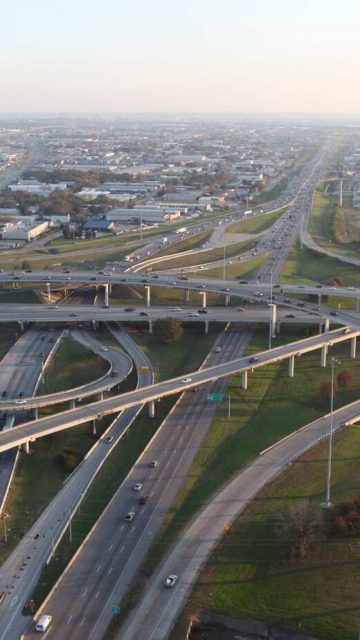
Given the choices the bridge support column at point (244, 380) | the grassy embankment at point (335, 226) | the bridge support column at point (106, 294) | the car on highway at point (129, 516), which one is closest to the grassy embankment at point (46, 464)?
the car on highway at point (129, 516)

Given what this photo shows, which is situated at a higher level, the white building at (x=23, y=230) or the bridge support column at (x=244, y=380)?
the white building at (x=23, y=230)

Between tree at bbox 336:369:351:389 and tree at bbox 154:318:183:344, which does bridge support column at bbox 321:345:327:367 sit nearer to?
tree at bbox 336:369:351:389

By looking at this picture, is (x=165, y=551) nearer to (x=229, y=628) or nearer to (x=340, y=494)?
(x=229, y=628)

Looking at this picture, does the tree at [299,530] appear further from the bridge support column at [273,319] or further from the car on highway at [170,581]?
the bridge support column at [273,319]

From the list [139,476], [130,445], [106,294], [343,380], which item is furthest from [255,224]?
[139,476]

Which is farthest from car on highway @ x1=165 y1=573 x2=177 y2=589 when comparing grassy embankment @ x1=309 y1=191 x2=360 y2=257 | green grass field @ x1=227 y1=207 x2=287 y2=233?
green grass field @ x1=227 y1=207 x2=287 y2=233

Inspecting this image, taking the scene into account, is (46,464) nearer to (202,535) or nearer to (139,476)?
(139,476)
